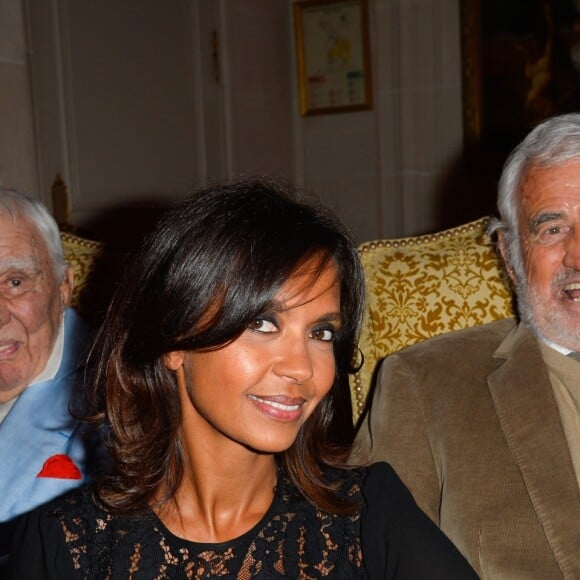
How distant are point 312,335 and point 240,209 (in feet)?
0.79

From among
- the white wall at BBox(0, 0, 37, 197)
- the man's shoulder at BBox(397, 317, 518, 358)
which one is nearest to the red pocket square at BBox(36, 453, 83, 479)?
the man's shoulder at BBox(397, 317, 518, 358)

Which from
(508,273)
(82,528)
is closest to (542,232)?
(508,273)

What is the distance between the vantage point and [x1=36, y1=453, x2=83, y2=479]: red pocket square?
6.70ft

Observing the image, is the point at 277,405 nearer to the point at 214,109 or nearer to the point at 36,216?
the point at 36,216

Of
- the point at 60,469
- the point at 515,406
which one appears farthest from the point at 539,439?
the point at 60,469

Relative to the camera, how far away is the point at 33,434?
212 cm

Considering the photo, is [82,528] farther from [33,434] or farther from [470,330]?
[470,330]

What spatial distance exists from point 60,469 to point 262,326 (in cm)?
91

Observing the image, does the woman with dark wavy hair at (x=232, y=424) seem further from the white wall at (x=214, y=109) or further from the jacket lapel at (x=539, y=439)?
the white wall at (x=214, y=109)

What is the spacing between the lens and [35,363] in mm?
2242

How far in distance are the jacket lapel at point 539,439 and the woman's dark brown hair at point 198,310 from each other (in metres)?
0.43

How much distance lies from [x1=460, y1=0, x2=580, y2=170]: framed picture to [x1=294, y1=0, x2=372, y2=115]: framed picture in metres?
0.62

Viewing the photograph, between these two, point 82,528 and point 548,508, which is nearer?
point 82,528

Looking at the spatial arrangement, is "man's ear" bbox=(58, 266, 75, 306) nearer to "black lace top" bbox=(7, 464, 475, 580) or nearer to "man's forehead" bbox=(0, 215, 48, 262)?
"man's forehead" bbox=(0, 215, 48, 262)
